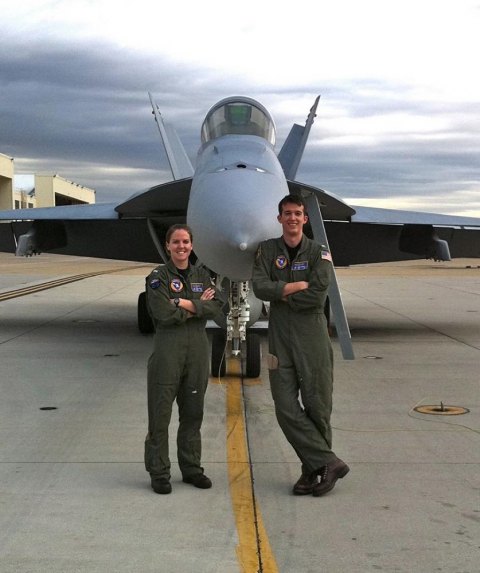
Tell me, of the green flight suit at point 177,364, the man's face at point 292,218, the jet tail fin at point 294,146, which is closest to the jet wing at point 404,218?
the jet tail fin at point 294,146

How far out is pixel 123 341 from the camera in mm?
12719

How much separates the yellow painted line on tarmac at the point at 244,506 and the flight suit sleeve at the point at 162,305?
114 cm

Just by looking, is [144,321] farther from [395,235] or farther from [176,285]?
[176,285]

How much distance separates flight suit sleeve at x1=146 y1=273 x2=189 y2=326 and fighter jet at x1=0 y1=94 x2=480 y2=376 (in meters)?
2.11

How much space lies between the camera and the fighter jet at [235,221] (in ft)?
24.7

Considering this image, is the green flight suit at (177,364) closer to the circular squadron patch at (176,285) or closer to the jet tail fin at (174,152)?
the circular squadron patch at (176,285)

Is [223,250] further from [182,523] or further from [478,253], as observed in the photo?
[478,253]

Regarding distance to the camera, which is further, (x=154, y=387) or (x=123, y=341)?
(x=123, y=341)

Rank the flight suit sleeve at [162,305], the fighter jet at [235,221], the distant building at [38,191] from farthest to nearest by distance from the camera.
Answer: the distant building at [38,191], the fighter jet at [235,221], the flight suit sleeve at [162,305]

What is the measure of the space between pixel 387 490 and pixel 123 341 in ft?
26.8

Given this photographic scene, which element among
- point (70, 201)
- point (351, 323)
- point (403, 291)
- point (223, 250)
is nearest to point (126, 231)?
point (351, 323)

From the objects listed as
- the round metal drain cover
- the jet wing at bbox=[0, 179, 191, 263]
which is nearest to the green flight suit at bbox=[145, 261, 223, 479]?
the round metal drain cover

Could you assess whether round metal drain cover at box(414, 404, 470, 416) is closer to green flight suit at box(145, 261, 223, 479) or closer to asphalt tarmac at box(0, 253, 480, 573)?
asphalt tarmac at box(0, 253, 480, 573)

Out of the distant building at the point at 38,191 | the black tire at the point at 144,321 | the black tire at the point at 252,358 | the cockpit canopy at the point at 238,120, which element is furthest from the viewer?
the distant building at the point at 38,191
